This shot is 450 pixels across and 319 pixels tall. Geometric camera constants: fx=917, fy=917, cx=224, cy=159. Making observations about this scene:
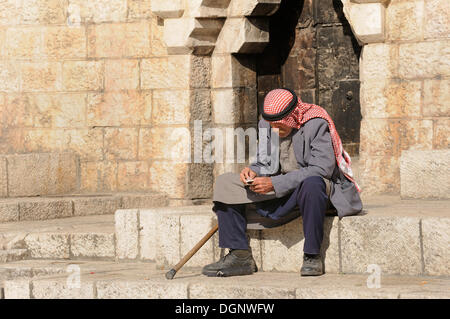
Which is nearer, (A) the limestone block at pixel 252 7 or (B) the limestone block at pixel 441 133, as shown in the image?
(B) the limestone block at pixel 441 133

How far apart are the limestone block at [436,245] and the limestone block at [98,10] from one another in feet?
18.2

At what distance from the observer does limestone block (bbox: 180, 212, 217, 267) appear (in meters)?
6.75

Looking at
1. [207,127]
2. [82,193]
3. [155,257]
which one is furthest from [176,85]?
[155,257]

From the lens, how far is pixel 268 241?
658 cm

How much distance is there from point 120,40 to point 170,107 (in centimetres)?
103

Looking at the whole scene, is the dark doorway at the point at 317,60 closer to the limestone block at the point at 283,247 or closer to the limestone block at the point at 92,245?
the limestone block at the point at 92,245

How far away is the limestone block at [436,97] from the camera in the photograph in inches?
347

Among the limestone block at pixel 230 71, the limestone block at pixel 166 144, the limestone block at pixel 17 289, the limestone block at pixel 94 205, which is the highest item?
the limestone block at pixel 230 71

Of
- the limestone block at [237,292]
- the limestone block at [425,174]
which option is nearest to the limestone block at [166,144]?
the limestone block at [425,174]

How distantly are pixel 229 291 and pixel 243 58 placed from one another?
15.7ft

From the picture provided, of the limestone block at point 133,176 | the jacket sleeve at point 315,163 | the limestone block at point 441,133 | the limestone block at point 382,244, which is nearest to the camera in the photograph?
the limestone block at point 382,244

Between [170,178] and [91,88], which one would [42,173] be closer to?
[91,88]

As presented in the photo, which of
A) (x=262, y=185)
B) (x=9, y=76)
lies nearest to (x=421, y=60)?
(x=262, y=185)

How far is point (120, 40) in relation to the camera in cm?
1058
